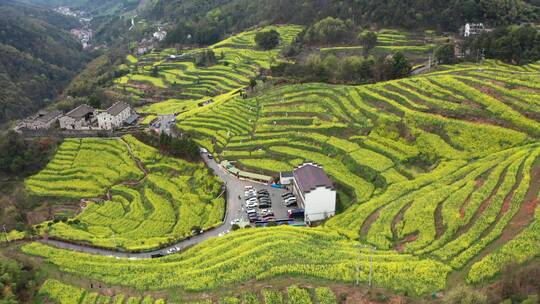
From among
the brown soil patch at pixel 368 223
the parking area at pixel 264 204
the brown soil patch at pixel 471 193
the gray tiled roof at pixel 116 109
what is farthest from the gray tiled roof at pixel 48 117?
the brown soil patch at pixel 471 193

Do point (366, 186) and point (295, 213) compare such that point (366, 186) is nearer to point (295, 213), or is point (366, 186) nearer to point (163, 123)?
point (295, 213)

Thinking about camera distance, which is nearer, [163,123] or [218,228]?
[218,228]

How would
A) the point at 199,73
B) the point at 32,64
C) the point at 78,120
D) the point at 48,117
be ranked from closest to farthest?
the point at 78,120 → the point at 48,117 → the point at 199,73 → the point at 32,64

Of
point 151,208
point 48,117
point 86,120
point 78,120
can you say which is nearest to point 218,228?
point 151,208

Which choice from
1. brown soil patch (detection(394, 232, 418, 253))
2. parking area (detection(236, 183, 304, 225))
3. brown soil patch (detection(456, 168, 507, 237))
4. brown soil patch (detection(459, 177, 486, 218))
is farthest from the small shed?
brown soil patch (detection(456, 168, 507, 237))

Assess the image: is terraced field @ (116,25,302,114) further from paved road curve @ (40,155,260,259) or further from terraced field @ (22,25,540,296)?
paved road curve @ (40,155,260,259)

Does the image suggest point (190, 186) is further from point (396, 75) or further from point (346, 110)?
point (396, 75)

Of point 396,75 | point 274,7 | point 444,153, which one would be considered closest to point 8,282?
point 444,153

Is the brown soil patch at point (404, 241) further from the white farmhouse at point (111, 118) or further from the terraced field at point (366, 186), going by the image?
the white farmhouse at point (111, 118)
